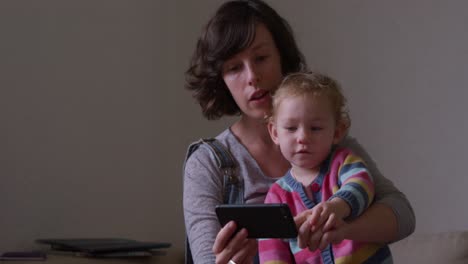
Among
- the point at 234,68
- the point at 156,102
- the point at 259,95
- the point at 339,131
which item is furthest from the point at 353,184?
the point at 156,102

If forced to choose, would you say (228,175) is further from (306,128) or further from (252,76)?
(306,128)

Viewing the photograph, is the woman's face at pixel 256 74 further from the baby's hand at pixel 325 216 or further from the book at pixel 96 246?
the book at pixel 96 246

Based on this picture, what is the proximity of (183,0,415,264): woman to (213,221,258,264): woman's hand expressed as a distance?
0.41 ft

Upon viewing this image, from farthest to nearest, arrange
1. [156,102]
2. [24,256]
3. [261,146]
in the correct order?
[156,102]
[24,256]
[261,146]

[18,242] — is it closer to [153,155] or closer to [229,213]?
[153,155]

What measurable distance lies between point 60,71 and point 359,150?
1.20 meters

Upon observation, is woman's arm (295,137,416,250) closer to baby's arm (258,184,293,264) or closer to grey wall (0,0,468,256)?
baby's arm (258,184,293,264)

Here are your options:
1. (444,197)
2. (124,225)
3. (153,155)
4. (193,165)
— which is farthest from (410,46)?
(193,165)

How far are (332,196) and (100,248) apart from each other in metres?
1.00

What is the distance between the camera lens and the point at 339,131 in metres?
1.51

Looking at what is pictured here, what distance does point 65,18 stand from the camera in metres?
2.52

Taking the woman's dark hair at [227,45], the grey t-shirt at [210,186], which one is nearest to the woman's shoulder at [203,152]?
the grey t-shirt at [210,186]

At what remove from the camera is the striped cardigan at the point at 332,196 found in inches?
54.3

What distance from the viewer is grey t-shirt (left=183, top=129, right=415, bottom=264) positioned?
5.33 feet
